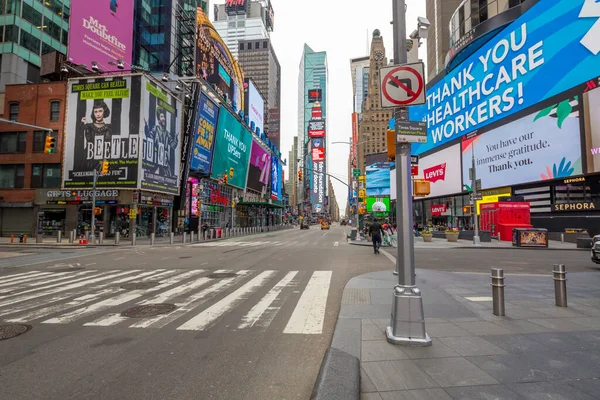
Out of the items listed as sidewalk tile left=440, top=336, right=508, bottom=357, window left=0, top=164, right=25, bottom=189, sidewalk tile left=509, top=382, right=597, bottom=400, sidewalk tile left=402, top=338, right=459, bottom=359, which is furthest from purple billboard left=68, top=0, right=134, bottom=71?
sidewalk tile left=509, top=382, right=597, bottom=400

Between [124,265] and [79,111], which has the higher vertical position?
[79,111]

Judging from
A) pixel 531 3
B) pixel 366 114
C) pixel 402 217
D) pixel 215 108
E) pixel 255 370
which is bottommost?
pixel 255 370

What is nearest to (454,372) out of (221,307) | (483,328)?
(483,328)

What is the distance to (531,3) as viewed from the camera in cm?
3809

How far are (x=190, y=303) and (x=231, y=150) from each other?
46.9 m

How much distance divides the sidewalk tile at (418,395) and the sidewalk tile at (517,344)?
180cm

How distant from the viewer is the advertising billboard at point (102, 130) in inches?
1252

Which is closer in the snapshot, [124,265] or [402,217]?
[402,217]

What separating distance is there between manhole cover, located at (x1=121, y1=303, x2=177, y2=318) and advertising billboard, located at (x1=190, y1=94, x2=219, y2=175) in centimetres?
3459

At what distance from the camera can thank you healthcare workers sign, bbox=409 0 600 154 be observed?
1172 inches

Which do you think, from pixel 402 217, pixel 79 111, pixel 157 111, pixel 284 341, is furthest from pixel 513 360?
pixel 79 111

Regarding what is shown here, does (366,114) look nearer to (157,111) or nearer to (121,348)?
(157,111)

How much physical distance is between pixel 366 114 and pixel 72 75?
9865 cm

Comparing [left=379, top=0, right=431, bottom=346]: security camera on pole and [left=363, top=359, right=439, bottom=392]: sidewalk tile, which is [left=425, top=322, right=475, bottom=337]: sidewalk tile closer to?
Result: [left=379, top=0, right=431, bottom=346]: security camera on pole
